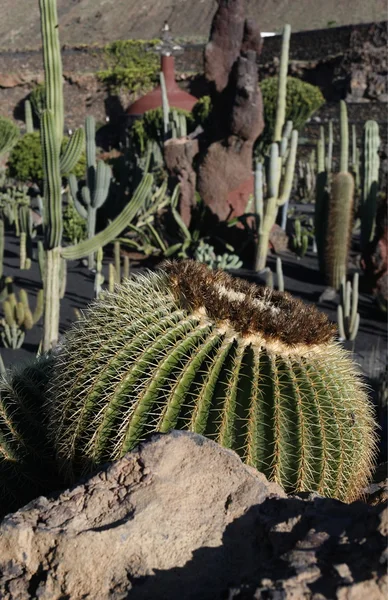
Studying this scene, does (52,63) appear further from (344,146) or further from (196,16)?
(196,16)

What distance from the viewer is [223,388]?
2348mm

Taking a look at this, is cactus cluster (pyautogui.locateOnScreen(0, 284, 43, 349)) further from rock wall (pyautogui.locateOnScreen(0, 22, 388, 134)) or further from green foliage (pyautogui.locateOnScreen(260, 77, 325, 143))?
rock wall (pyautogui.locateOnScreen(0, 22, 388, 134))

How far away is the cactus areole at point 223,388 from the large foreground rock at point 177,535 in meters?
0.50

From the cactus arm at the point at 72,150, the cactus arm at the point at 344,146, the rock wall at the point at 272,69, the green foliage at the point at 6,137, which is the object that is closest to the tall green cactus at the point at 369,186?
the cactus arm at the point at 344,146

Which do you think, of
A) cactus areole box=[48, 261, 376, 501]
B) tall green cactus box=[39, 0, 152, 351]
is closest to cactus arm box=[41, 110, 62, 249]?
tall green cactus box=[39, 0, 152, 351]

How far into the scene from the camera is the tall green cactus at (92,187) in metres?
9.48

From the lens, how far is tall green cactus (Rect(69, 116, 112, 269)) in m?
9.48

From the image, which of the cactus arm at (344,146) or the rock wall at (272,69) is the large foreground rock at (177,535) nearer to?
the cactus arm at (344,146)

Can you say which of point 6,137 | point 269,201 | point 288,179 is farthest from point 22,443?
point 6,137

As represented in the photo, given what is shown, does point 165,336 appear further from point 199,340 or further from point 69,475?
point 69,475

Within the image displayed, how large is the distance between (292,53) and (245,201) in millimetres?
25223

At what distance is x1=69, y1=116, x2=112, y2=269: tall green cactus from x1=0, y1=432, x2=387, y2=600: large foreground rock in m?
7.85

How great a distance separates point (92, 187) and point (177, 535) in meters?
8.52

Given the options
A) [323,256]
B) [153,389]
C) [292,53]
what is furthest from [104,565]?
[292,53]
